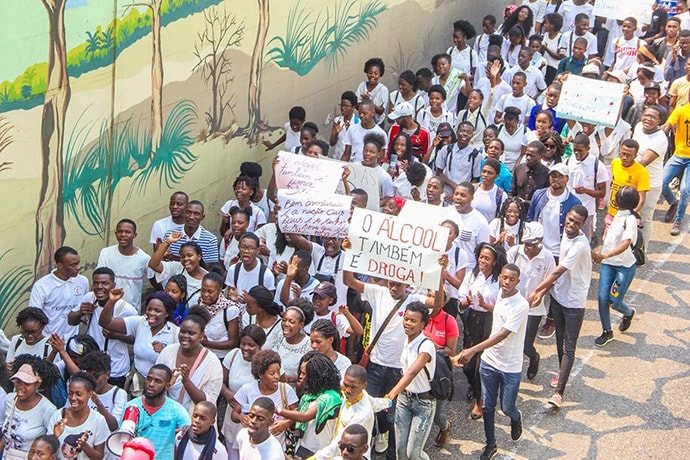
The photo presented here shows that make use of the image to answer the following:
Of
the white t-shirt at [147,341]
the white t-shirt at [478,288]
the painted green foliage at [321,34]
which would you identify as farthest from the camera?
the painted green foliage at [321,34]

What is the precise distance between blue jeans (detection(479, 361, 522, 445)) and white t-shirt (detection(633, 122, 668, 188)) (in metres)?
4.38

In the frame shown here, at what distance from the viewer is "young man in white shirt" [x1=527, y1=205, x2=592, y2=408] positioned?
10.7m

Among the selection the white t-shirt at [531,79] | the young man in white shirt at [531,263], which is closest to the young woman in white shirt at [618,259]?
the young man in white shirt at [531,263]

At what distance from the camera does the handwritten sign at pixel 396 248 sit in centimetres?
961

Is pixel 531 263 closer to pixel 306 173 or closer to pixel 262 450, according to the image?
pixel 306 173

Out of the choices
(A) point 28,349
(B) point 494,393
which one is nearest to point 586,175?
(B) point 494,393

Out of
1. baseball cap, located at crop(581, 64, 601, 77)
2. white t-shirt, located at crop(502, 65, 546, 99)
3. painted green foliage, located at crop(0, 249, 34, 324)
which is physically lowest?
painted green foliage, located at crop(0, 249, 34, 324)

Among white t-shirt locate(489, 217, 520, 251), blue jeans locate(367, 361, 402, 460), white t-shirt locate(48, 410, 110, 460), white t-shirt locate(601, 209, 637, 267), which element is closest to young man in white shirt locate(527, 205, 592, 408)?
white t-shirt locate(489, 217, 520, 251)

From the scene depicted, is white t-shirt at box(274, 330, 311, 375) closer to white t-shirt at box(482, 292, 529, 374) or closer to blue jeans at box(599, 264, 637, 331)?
white t-shirt at box(482, 292, 529, 374)

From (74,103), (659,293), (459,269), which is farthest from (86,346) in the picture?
(659,293)

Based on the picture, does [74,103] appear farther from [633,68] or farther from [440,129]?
[633,68]

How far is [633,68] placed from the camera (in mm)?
16500

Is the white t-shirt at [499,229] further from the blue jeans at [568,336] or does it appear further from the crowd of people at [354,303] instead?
the blue jeans at [568,336]

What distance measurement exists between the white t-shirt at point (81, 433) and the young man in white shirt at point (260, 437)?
1031 millimetres
